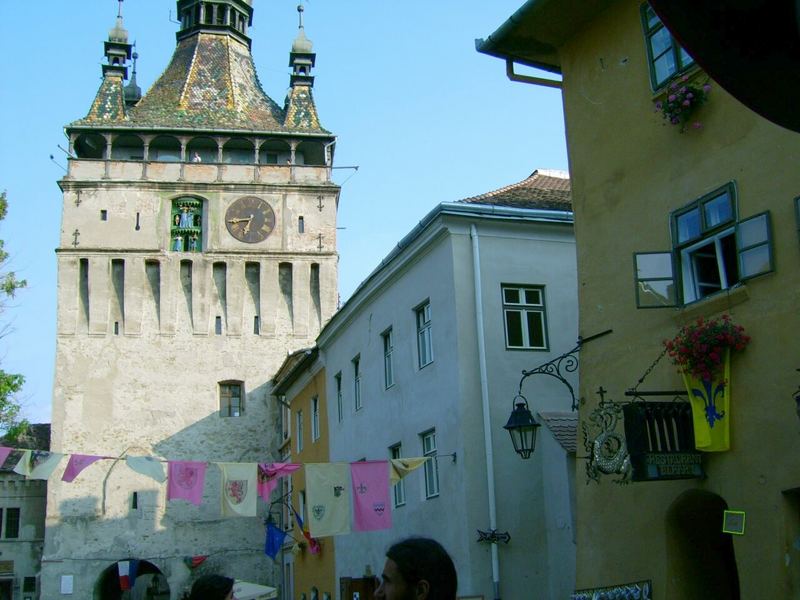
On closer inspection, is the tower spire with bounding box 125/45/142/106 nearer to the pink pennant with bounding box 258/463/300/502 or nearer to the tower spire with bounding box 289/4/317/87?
the tower spire with bounding box 289/4/317/87

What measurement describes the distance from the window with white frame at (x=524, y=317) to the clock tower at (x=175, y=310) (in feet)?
70.4

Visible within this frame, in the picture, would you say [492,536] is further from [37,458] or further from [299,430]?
[299,430]

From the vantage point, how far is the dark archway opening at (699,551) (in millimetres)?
9766

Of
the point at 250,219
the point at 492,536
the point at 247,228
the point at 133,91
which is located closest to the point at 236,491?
the point at 492,536

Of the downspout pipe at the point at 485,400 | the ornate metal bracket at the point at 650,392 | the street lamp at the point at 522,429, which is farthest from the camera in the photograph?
the downspout pipe at the point at 485,400

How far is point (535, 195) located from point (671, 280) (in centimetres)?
878

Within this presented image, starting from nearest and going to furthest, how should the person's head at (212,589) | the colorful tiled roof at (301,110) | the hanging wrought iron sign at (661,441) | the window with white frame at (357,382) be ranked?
the person's head at (212,589) < the hanging wrought iron sign at (661,441) < the window with white frame at (357,382) < the colorful tiled roof at (301,110)

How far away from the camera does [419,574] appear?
9.70 feet

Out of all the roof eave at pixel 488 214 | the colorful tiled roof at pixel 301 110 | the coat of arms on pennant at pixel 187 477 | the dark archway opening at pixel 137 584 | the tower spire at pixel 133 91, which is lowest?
the dark archway opening at pixel 137 584

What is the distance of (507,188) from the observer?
1895 centimetres

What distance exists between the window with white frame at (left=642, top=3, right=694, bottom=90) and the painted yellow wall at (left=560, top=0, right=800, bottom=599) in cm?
14

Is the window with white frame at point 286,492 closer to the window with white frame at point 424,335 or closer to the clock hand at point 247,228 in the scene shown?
the clock hand at point 247,228

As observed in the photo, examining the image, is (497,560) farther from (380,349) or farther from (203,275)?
(203,275)

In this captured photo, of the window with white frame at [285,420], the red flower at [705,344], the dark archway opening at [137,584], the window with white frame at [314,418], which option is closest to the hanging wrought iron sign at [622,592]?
the red flower at [705,344]
